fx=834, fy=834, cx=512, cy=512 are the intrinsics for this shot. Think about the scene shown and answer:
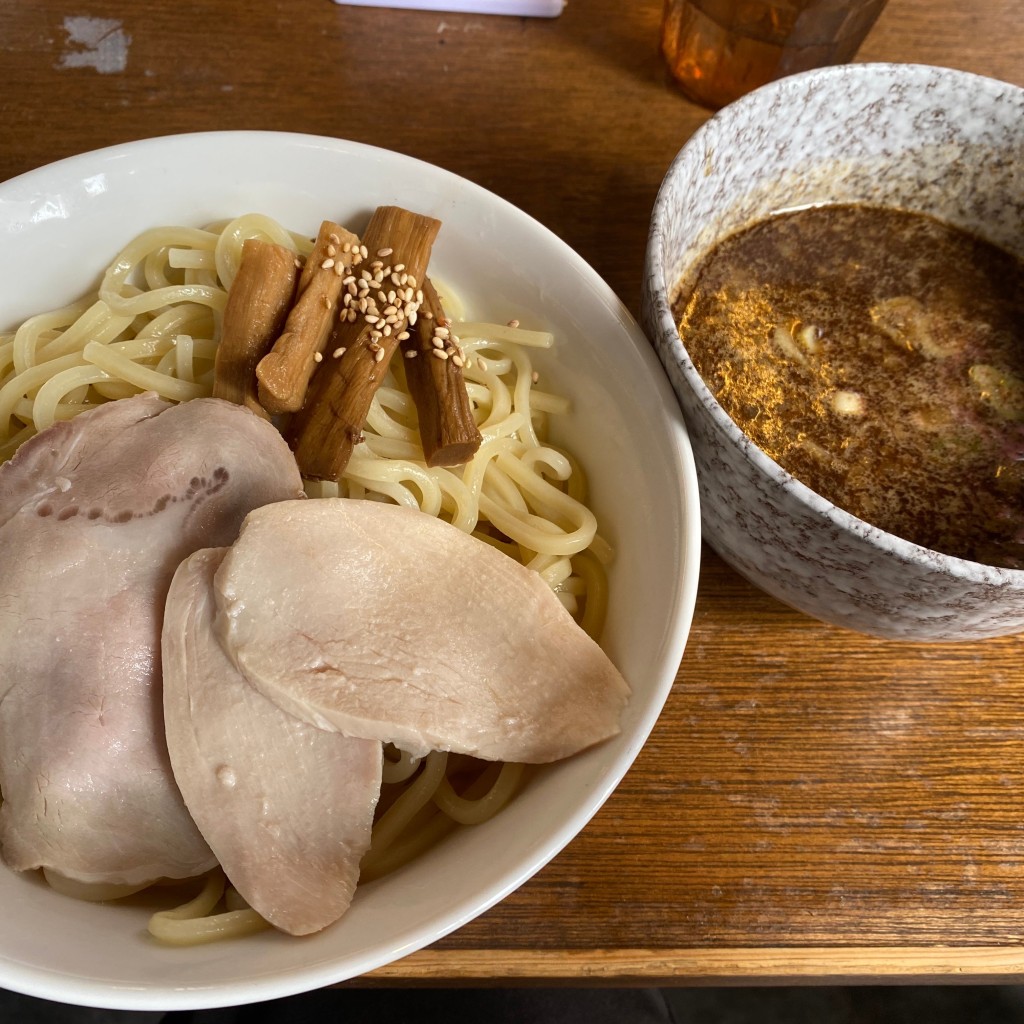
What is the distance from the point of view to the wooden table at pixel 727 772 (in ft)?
4.32

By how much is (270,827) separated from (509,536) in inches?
24.6

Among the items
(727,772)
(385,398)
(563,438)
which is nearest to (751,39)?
(563,438)

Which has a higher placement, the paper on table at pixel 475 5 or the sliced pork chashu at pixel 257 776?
the paper on table at pixel 475 5

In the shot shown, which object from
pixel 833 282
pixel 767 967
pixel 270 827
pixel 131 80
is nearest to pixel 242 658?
pixel 270 827

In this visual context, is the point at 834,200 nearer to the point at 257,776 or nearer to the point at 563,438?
the point at 563,438

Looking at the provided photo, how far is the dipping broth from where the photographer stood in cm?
142

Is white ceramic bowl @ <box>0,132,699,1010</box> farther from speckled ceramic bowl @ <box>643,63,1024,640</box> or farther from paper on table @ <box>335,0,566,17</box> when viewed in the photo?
paper on table @ <box>335,0,566,17</box>

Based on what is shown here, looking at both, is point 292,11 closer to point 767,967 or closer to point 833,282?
point 833,282

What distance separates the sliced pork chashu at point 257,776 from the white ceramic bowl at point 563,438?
0.07m

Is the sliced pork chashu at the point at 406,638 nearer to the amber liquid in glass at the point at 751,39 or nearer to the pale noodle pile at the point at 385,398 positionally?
the pale noodle pile at the point at 385,398

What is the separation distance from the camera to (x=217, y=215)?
166 centimetres

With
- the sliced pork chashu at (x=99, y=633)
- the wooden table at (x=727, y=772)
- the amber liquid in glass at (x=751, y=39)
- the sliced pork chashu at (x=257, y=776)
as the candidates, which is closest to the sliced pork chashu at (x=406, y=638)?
the sliced pork chashu at (x=257, y=776)

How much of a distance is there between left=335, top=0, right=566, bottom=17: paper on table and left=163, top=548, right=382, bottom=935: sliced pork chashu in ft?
6.09

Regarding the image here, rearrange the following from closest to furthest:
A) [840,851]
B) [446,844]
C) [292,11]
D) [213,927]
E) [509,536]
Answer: [213,927]
[446,844]
[840,851]
[509,536]
[292,11]
